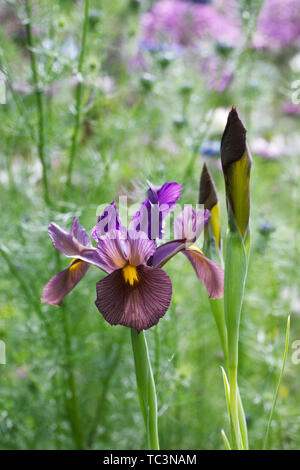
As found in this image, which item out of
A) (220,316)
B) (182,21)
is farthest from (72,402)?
(182,21)

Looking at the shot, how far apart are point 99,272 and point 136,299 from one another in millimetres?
610

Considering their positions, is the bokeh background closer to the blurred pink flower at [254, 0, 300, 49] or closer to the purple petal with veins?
the purple petal with veins

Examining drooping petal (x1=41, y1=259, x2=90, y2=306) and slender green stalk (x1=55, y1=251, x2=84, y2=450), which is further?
slender green stalk (x1=55, y1=251, x2=84, y2=450)

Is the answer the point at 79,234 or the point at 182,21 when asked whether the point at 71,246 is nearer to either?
the point at 79,234

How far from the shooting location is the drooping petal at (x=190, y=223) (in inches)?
18.3

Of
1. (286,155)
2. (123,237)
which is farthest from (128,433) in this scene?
(286,155)

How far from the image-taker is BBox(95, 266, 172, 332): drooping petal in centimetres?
41

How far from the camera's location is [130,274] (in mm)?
442

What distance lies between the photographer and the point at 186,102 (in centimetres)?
112

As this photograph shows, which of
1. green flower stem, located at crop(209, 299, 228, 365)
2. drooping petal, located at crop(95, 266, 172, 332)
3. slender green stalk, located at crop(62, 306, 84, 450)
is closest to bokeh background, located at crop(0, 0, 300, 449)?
slender green stalk, located at crop(62, 306, 84, 450)

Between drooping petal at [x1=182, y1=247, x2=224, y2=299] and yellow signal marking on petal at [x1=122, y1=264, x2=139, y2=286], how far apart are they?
0.06m

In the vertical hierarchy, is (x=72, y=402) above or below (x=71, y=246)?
below

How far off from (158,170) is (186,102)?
0.41 metres

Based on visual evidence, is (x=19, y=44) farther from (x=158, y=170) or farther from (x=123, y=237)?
(x=123, y=237)
